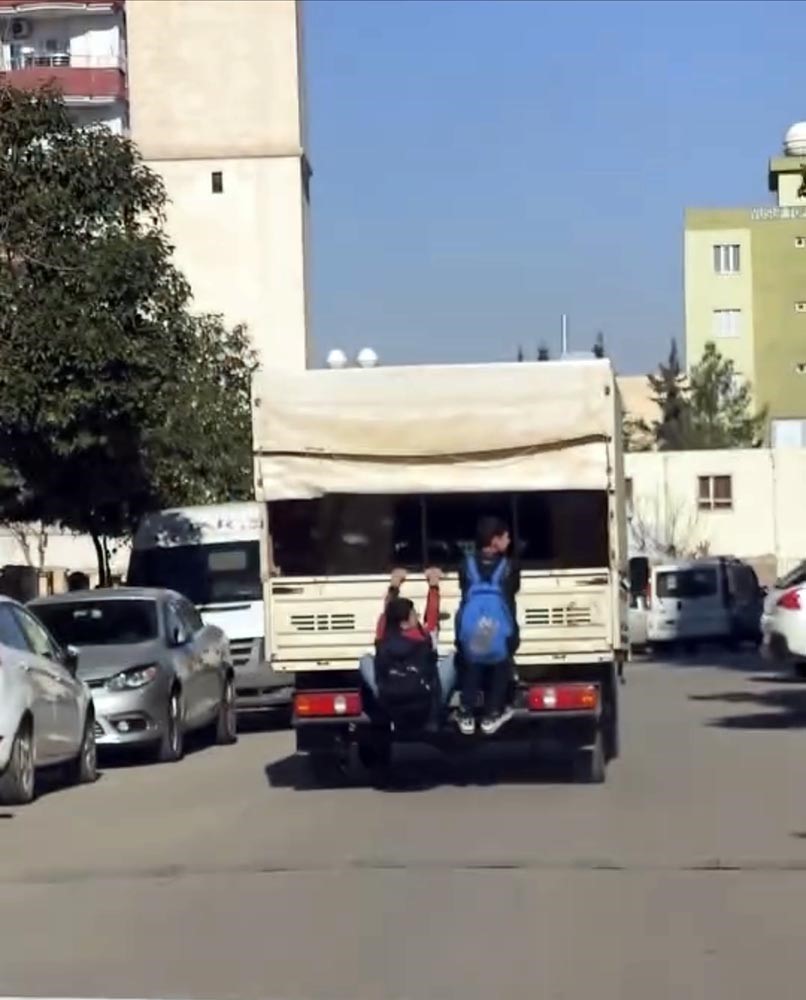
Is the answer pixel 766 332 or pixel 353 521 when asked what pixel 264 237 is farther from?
pixel 353 521

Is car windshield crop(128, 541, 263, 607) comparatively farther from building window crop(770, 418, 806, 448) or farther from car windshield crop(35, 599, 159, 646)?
building window crop(770, 418, 806, 448)

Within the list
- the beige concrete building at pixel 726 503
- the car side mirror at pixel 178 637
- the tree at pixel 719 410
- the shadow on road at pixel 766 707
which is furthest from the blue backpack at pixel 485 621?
the tree at pixel 719 410

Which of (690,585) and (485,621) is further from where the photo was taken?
(690,585)

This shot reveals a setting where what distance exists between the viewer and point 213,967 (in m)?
9.48

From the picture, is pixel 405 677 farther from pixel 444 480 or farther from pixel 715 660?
pixel 715 660

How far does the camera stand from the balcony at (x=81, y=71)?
2800 inches

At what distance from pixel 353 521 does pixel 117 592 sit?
4388 millimetres

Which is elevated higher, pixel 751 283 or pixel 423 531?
pixel 751 283

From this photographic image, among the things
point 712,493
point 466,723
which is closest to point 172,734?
point 466,723

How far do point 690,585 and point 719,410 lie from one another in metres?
43.8

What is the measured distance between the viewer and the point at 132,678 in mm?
19906

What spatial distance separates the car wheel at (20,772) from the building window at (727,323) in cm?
7726

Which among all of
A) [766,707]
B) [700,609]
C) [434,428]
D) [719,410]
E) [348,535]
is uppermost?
[719,410]

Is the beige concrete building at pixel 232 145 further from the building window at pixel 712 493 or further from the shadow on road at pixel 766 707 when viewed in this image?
the shadow on road at pixel 766 707
